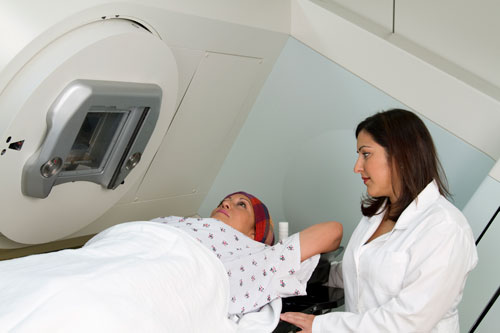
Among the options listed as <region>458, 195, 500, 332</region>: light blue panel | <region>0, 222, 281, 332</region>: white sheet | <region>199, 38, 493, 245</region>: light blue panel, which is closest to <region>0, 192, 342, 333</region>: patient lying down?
<region>0, 222, 281, 332</region>: white sheet

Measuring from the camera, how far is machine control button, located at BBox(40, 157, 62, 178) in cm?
175

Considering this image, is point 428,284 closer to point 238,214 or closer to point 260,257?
point 260,257

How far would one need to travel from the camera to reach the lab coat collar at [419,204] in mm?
1674

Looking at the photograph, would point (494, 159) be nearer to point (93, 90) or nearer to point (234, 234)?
point (234, 234)

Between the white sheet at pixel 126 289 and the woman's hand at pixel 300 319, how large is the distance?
3 cm

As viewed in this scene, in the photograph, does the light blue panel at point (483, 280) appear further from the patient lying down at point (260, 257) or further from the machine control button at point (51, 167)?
the machine control button at point (51, 167)

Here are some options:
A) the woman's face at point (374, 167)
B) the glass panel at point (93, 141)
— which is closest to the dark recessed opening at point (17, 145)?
the glass panel at point (93, 141)

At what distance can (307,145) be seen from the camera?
100 inches

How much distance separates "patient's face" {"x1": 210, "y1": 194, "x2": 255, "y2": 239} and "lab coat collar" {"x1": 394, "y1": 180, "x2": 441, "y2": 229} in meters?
0.68

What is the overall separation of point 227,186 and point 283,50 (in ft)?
2.41

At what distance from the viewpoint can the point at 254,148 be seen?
2719 millimetres

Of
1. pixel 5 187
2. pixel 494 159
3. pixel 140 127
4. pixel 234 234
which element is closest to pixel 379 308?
pixel 234 234

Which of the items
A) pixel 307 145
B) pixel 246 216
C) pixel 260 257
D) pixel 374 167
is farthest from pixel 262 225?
pixel 374 167

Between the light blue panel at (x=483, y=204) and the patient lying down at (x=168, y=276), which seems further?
the light blue panel at (x=483, y=204)
